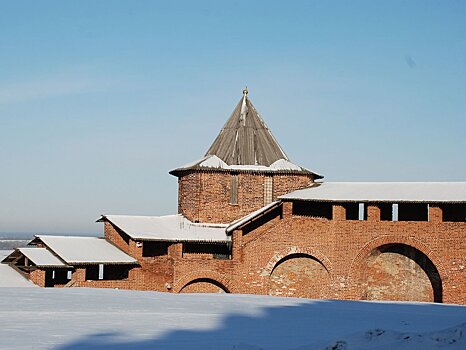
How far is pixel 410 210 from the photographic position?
2166 centimetres

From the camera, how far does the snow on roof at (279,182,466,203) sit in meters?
19.6

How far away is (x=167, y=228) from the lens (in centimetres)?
2367

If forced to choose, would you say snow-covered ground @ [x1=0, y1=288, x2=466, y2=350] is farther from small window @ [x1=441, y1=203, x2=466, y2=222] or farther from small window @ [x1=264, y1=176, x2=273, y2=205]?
small window @ [x1=264, y1=176, x2=273, y2=205]

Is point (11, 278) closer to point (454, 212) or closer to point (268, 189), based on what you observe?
point (268, 189)

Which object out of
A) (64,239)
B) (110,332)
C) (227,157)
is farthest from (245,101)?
(110,332)

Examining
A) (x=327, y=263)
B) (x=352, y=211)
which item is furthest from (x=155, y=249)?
(x=352, y=211)

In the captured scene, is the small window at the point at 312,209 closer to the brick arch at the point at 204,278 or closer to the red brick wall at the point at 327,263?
the red brick wall at the point at 327,263

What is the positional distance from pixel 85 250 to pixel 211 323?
13.3 m

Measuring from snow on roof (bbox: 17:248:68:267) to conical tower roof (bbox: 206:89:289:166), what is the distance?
7723mm

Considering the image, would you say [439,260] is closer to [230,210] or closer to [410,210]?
[410,210]

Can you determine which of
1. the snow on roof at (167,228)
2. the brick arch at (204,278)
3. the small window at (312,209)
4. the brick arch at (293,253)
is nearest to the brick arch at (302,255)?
the brick arch at (293,253)

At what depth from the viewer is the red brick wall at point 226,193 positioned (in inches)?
985

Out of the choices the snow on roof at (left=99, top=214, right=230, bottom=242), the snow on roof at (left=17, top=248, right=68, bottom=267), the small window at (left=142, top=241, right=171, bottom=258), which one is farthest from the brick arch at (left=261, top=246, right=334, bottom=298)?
the snow on roof at (left=17, top=248, right=68, bottom=267)

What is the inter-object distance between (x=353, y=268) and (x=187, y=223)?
→ 23.5 feet
